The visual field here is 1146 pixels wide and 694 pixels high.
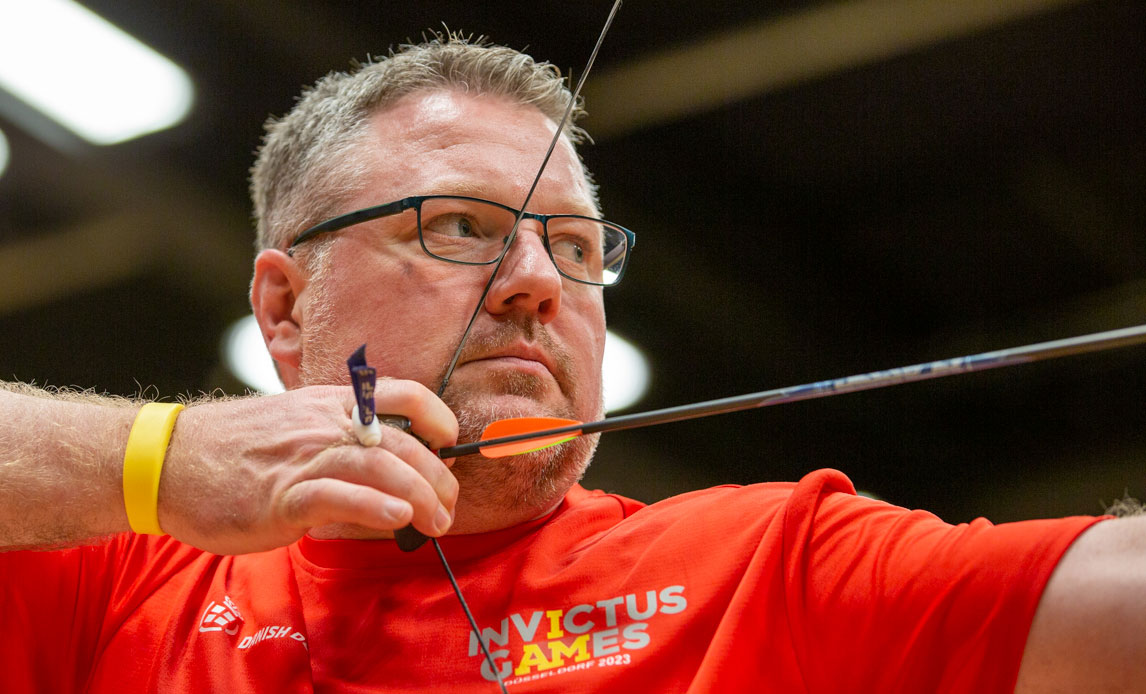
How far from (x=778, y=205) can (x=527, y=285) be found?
1.59 meters

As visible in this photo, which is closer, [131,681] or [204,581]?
[131,681]

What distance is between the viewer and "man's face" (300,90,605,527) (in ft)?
4.03

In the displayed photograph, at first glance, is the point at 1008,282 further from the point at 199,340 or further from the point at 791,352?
the point at 199,340

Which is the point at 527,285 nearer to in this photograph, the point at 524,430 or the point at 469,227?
the point at 469,227

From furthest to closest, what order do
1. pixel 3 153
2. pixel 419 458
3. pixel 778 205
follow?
pixel 778 205 < pixel 3 153 < pixel 419 458

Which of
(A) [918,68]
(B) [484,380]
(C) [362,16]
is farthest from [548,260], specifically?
(A) [918,68]

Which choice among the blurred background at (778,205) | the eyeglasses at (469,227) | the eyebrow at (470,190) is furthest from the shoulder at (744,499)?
the blurred background at (778,205)

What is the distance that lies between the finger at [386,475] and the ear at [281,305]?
2.07 ft

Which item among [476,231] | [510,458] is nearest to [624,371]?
[476,231]

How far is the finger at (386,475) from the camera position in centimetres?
85

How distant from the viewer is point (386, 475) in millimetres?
847

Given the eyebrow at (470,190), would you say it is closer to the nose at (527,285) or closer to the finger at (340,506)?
the nose at (527,285)

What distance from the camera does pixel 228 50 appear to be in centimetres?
233

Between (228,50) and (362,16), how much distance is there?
0.36m
